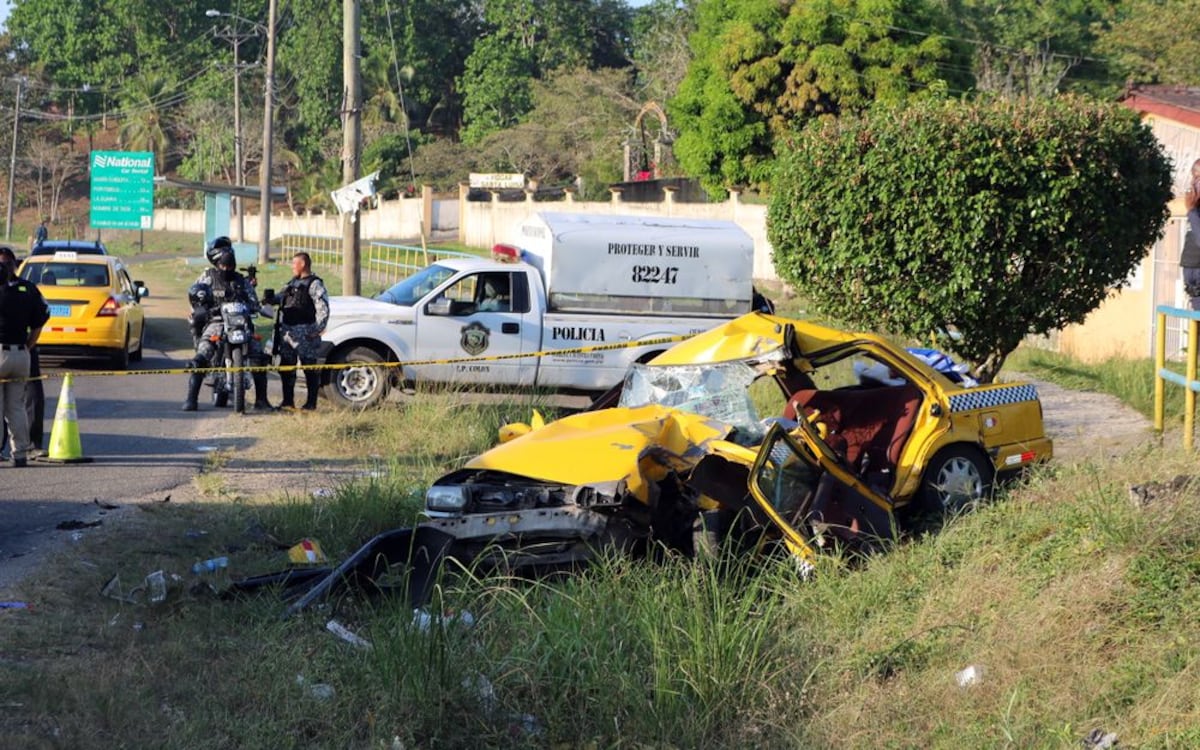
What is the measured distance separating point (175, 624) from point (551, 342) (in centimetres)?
834

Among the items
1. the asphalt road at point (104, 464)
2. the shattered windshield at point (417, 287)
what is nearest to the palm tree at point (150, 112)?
the asphalt road at point (104, 464)

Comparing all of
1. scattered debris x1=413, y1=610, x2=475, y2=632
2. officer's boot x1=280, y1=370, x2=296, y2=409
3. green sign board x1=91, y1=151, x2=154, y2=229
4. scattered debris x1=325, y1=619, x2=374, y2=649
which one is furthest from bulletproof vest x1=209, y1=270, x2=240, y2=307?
green sign board x1=91, y1=151, x2=154, y2=229

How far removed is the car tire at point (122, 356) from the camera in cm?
1829

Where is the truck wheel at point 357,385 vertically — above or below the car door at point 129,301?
below

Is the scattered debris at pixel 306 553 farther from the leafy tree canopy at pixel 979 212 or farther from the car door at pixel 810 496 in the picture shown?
the leafy tree canopy at pixel 979 212

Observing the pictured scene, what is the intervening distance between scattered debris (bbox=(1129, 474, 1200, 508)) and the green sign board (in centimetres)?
3956

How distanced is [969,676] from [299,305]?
991 centimetres

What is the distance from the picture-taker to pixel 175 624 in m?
6.93

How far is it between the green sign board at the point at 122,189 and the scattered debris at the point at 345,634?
1508 inches

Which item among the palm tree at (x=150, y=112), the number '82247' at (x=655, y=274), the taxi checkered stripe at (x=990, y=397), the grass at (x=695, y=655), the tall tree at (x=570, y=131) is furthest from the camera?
the palm tree at (x=150, y=112)

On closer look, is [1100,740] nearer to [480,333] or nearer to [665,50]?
[480,333]

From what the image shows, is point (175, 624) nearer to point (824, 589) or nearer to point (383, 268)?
point (824, 589)

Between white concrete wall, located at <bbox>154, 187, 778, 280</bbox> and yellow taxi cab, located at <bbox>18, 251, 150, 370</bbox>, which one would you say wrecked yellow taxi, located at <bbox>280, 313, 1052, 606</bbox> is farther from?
white concrete wall, located at <bbox>154, 187, 778, 280</bbox>

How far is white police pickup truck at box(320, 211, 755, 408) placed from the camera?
14781mm
